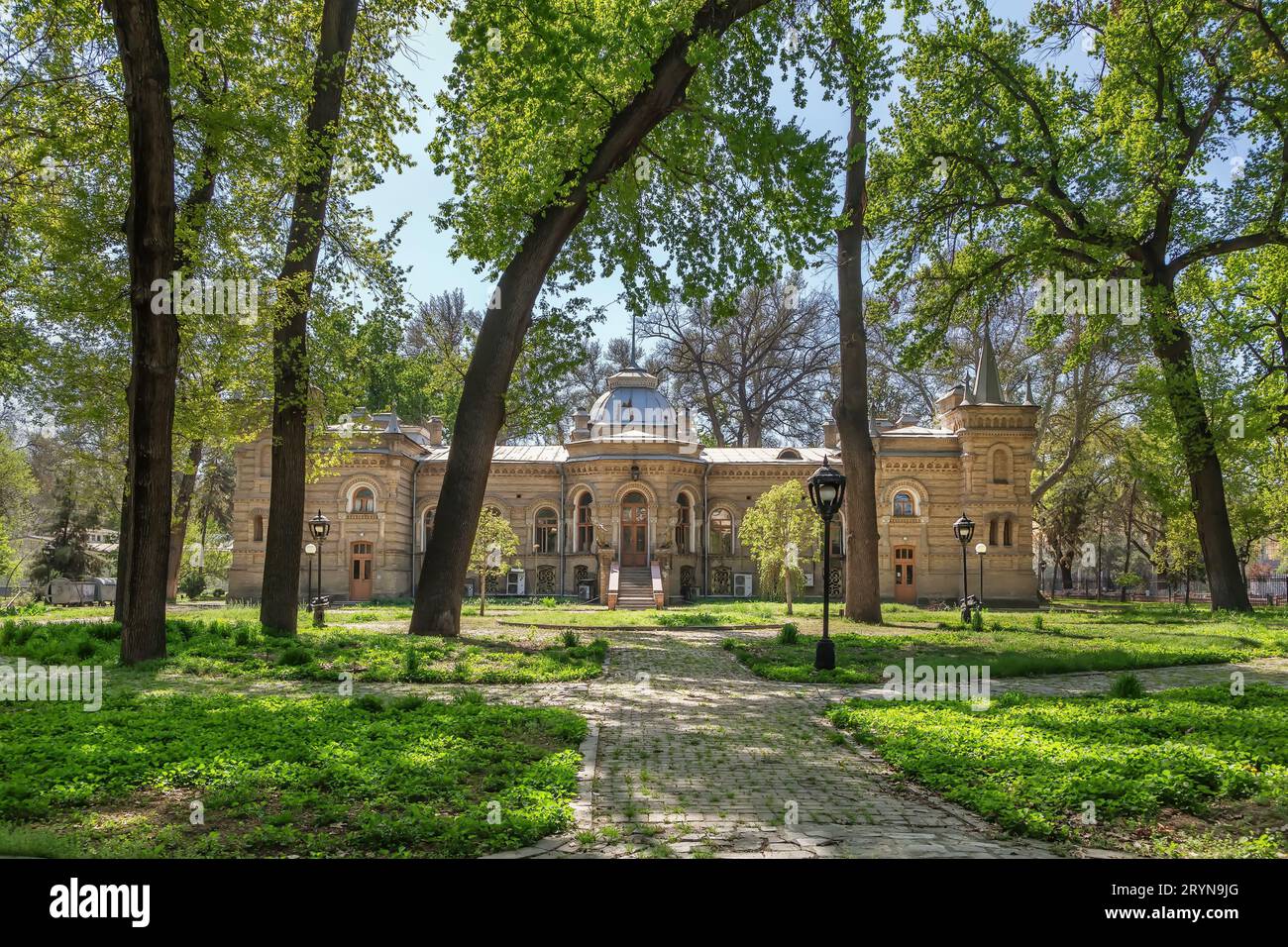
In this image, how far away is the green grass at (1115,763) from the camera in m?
4.93

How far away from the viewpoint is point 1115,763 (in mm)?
5980

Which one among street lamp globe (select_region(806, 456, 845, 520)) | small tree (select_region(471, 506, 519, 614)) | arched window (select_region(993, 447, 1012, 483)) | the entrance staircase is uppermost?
arched window (select_region(993, 447, 1012, 483))

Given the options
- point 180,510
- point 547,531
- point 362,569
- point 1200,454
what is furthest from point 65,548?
point 1200,454

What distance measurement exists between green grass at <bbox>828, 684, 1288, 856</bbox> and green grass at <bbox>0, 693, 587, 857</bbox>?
116 inches

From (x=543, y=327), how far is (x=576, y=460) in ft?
61.2

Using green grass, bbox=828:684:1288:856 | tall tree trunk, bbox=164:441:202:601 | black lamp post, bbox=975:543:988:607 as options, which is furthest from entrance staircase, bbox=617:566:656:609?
green grass, bbox=828:684:1288:856

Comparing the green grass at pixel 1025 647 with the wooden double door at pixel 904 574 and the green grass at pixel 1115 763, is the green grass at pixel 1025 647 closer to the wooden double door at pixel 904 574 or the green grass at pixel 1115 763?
the green grass at pixel 1115 763

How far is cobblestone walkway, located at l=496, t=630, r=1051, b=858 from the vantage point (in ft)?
14.8

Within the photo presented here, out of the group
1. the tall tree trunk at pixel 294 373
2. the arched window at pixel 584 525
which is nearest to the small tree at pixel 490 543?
the tall tree trunk at pixel 294 373

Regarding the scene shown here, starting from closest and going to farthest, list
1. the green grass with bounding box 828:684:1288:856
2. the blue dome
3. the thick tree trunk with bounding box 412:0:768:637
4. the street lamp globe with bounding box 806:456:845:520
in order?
the green grass with bounding box 828:684:1288:856, the street lamp globe with bounding box 806:456:845:520, the thick tree trunk with bounding box 412:0:768:637, the blue dome

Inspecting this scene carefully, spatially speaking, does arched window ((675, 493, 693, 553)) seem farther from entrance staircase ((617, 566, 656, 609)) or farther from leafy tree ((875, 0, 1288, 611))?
leafy tree ((875, 0, 1288, 611))

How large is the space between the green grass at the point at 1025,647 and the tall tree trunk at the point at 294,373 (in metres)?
8.27

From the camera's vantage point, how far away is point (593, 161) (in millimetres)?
13820

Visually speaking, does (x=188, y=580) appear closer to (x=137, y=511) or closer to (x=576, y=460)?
(x=576, y=460)
